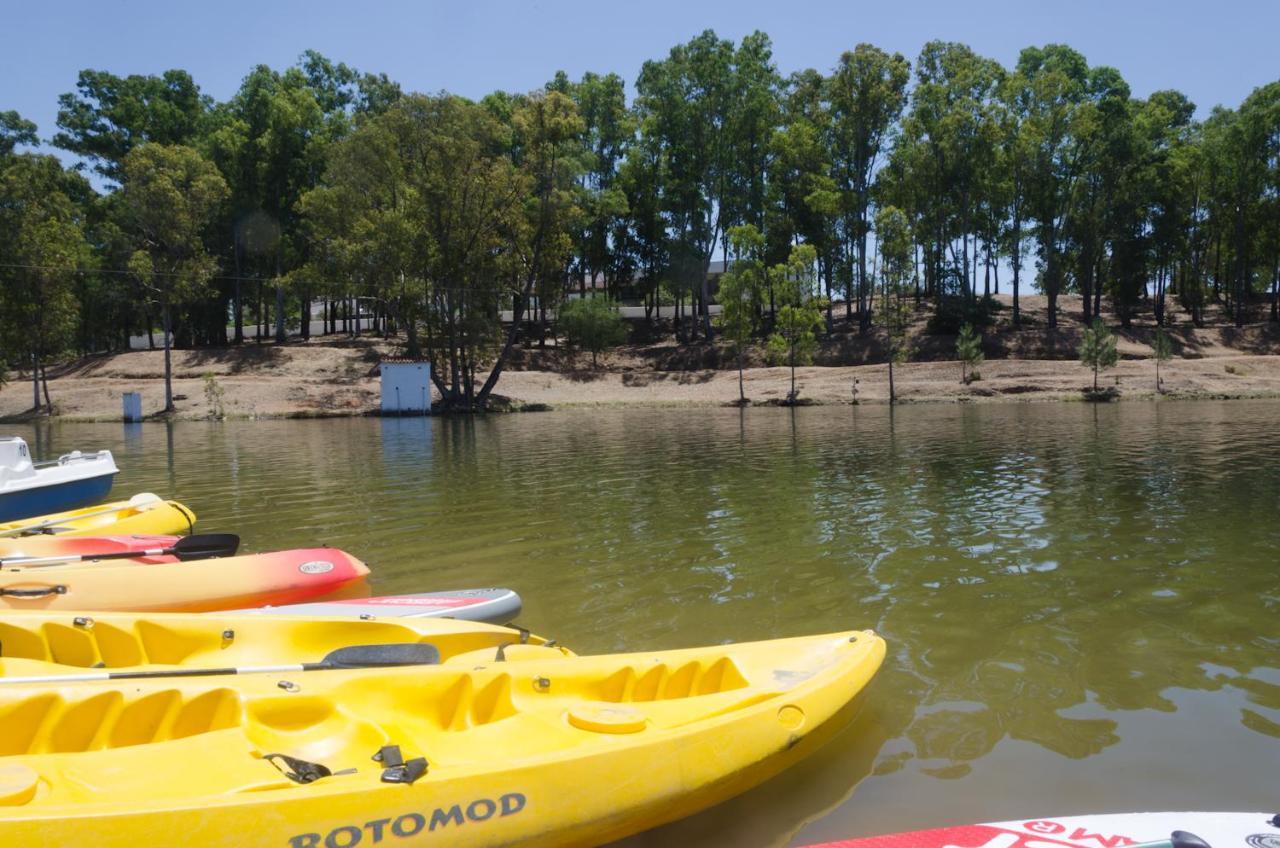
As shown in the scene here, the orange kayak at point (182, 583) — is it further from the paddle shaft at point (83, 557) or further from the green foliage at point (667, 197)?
the green foliage at point (667, 197)

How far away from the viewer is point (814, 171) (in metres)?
52.4

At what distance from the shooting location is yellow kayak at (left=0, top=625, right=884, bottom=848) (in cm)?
309

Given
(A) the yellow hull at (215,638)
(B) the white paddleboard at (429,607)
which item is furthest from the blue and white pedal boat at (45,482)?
(A) the yellow hull at (215,638)

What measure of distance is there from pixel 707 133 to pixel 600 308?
12.5 m

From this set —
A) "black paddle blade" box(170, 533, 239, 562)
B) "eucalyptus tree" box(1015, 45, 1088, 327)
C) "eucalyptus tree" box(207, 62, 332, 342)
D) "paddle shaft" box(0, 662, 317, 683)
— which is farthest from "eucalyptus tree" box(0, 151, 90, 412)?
"eucalyptus tree" box(1015, 45, 1088, 327)

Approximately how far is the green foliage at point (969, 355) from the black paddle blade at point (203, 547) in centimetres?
3761

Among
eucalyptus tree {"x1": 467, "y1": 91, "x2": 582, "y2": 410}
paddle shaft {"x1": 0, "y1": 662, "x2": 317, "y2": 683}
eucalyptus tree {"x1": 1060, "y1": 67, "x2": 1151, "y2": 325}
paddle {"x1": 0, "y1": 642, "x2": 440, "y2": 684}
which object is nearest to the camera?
paddle shaft {"x1": 0, "y1": 662, "x2": 317, "y2": 683}

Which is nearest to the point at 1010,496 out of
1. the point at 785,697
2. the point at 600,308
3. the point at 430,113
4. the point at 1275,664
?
the point at 1275,664

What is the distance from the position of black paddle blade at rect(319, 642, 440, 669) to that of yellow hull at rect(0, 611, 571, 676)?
22 centimetres

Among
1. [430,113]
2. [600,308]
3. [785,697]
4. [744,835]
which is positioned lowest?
[744,835]

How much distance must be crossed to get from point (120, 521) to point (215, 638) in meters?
5.89

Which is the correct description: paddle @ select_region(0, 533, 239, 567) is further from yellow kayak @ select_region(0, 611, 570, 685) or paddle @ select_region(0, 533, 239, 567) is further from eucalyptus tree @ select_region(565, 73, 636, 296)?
eucalyptus tree @ select_region(565, 73, 636, 296)

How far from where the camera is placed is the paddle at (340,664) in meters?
4.38

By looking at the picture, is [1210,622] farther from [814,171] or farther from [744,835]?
[814,171]
